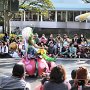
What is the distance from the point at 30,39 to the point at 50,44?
10565 millimetres

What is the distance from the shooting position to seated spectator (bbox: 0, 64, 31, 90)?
6324mm

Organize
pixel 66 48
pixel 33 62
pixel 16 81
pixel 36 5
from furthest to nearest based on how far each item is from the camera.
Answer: pixel 36 5 → pixel 66 48 → pixel 33 62 → pixel 16 81

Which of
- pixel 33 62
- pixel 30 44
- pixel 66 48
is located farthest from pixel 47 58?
pixel 66 48

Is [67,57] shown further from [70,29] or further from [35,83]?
[70,29]

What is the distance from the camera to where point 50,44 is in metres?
25.2

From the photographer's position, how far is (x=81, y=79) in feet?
21.5

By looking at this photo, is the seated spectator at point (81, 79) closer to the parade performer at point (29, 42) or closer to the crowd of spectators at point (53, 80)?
the crowd of spectators at point (53, 80)

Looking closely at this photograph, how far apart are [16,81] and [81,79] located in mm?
1008

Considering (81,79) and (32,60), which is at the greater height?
(81,79)

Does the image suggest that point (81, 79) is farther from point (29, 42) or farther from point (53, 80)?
point (29, 42)

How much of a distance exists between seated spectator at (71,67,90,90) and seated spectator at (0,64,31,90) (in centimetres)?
81

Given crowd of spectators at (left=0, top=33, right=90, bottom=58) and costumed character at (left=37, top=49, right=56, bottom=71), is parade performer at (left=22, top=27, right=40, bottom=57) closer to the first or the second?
costumed character at (left=37, top=49, right=56, bottom=71)

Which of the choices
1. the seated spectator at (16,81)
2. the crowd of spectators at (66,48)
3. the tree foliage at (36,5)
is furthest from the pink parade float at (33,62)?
the tree foliage at (36,5)

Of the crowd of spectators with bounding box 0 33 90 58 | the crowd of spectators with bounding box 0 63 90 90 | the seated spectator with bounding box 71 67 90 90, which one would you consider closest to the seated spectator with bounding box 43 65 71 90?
the crowd of spectators with bounding box 0 63 90 90
